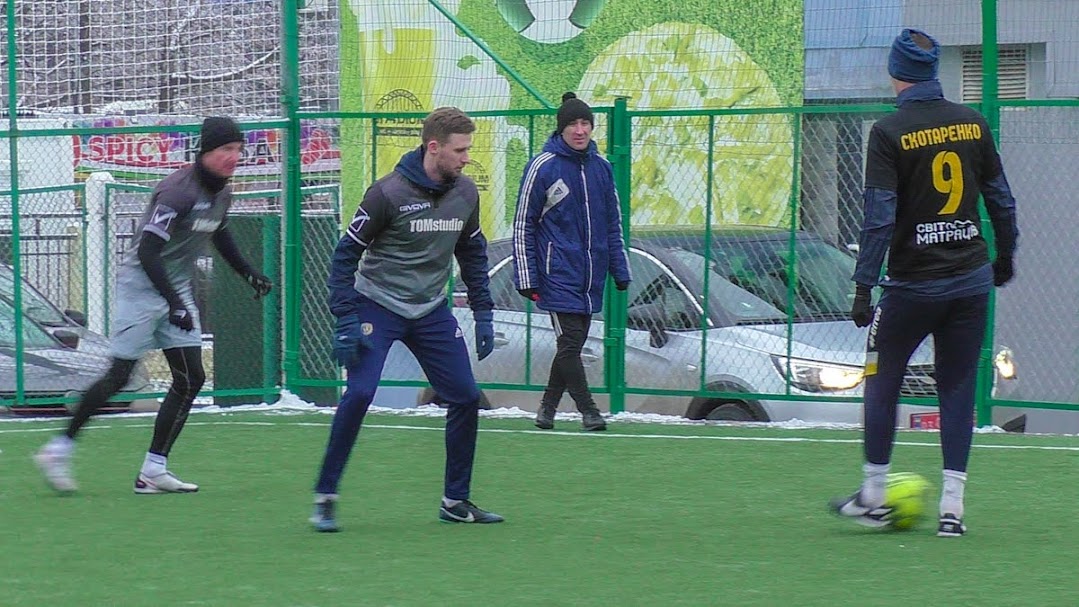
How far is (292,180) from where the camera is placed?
12.2 m

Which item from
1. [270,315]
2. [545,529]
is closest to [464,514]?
[545,529]

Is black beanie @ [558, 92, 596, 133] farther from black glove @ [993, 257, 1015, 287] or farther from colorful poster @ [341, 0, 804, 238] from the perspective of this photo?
black glove @ [993, 257, 1015, 287]

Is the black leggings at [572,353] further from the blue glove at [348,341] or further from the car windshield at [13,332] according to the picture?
the car windshield at [13,332]

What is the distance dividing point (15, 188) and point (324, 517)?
18.7ft

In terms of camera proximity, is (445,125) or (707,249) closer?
(445,125)

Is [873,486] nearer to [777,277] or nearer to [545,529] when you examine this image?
[545,529]

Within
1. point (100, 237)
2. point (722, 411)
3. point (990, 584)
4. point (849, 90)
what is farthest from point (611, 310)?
point (990, 584)

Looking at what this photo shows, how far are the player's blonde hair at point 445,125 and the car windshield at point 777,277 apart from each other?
4.76 m

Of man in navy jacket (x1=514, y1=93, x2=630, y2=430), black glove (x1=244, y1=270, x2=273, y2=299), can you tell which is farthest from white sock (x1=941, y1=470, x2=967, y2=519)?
man in navy jacket (x1=514, y1=93, x2=630, y2=430)

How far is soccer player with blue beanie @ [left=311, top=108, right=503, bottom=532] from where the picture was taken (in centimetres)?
686

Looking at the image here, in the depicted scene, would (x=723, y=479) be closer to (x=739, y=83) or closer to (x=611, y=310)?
(x=611, y=310)

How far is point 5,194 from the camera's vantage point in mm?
12719

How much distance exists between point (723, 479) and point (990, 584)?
9.57 ft

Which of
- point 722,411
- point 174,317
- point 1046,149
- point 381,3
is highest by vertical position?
point 381,3
